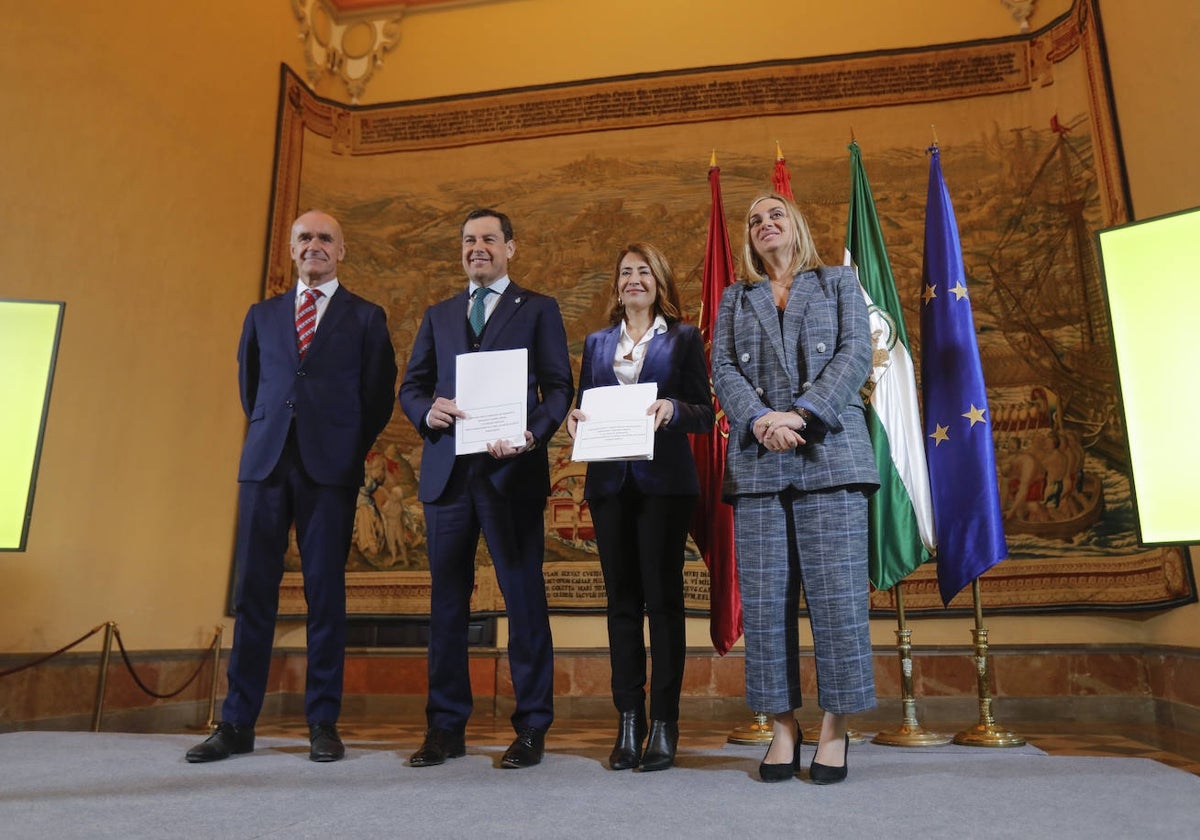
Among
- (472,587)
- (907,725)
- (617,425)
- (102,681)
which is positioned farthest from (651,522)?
(102,681)

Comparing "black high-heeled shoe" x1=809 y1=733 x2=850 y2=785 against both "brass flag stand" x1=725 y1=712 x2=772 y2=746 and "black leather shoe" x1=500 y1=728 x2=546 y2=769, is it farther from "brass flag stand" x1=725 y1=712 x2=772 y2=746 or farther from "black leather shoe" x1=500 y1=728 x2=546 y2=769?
"brass flag stand" x1=725 y1=712 x2=772 y2=746

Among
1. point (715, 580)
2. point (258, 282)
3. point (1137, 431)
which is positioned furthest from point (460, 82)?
point (1137, 431)

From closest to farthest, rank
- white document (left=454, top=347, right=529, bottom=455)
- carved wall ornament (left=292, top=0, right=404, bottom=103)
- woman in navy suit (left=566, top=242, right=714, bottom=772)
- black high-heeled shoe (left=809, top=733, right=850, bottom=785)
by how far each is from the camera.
Answer: black high-heeled shoe (left=809, top=733, right=850, bottom=785), woman in navy suit (left=566, top=242, right=714, bottom=772), white document (left=454, top=347, right=529, bottom=455), carved wall ornament (left=292, top=0, right=404, bottom=103)

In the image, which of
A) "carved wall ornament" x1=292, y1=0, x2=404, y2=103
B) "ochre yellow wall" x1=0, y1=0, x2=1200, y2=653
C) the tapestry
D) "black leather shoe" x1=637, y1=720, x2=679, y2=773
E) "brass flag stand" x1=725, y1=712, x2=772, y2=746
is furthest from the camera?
"carved wall ornament" x1=292, y1=0, x2=404, y2=103

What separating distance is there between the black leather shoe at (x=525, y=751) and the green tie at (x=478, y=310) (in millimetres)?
1485

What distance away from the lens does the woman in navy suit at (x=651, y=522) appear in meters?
2.98

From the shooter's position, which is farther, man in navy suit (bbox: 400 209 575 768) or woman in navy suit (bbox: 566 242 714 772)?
Answer: man in navy suit (bbox: 400 209 575 768)

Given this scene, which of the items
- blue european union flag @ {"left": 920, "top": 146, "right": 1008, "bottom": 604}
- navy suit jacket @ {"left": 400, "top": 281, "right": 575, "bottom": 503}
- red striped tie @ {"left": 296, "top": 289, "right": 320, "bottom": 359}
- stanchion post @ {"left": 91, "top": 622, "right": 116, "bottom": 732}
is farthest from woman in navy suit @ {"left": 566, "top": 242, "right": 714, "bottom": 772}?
stanchion post @ {"left": 91, "top": 622, "right": 116, "bottom": 732}

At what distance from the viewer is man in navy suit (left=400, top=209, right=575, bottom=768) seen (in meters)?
3.12

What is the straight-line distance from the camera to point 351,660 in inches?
268

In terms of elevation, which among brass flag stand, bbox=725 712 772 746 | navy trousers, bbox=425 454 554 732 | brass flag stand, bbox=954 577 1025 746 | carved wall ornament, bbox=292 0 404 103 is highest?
carved wall ornament, bbox=292 0 404 103

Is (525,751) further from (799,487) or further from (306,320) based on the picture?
(306,320)

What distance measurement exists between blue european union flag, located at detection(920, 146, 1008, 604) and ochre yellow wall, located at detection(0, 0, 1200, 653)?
5.53ft

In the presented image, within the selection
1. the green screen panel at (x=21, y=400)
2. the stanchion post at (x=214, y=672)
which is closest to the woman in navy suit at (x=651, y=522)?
the green screen panel at (x=21, y=400)
